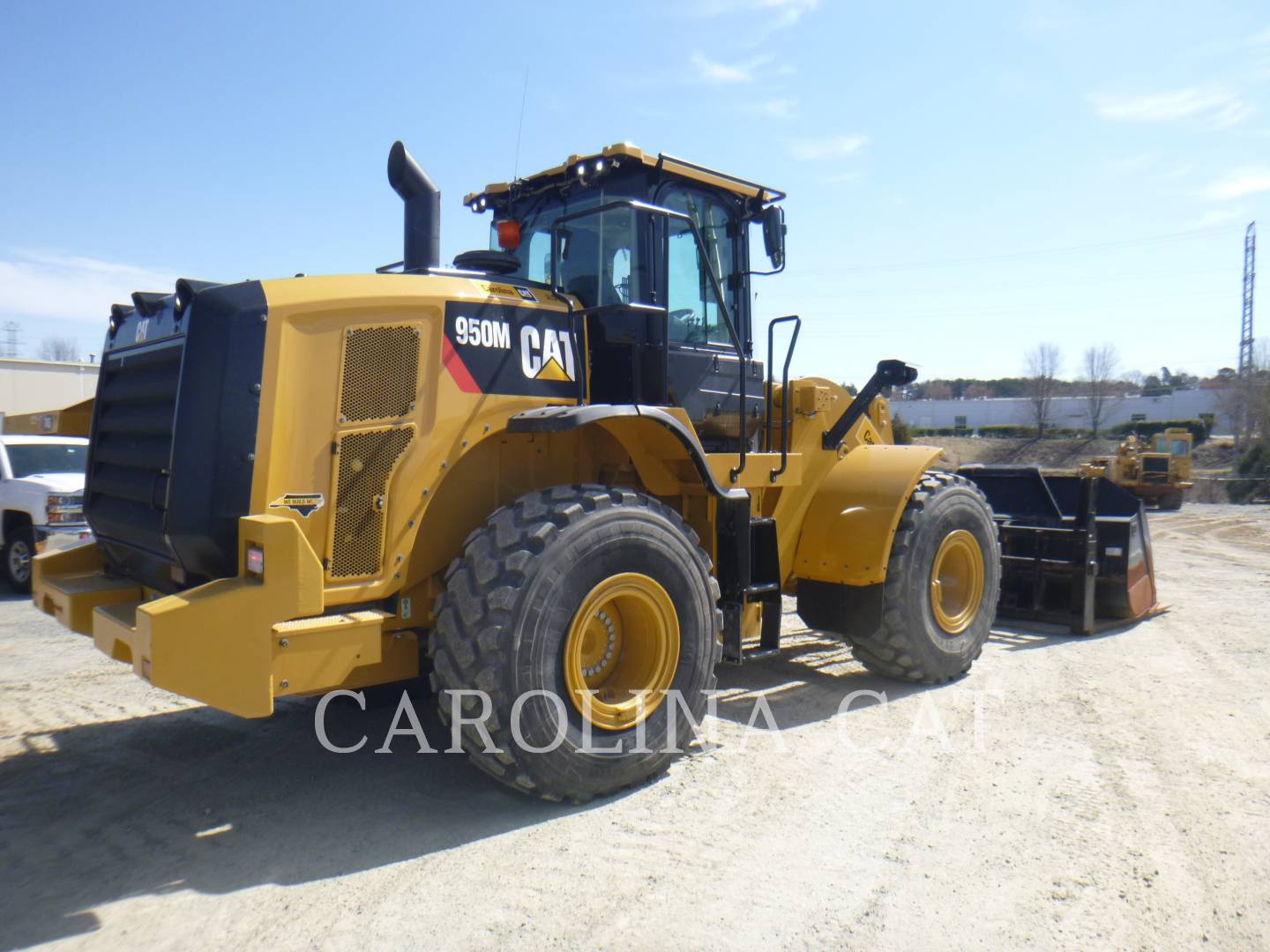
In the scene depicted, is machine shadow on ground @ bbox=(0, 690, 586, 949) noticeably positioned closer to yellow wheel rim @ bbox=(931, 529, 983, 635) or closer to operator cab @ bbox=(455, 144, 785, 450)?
operator cab @ bbox=(455, 144, 785, 450)

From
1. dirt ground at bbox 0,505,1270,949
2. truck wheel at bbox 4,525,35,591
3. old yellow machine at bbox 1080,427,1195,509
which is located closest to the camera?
dirt ground at bbox 0,505,1270,949

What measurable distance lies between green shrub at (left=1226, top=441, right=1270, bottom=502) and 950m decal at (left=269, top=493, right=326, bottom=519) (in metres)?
31.3

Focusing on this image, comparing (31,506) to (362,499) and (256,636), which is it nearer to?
(362,499)

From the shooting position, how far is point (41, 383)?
28375 millimetres

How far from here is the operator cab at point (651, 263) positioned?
5.01 meters

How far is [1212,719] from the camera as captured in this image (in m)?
5.54

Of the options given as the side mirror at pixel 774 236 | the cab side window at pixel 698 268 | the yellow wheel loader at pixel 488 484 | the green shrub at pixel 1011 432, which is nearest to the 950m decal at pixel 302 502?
the yellow wheel loader at pixel 488 484

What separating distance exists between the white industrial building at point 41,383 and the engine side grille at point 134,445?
25.8m

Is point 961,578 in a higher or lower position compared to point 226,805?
higher

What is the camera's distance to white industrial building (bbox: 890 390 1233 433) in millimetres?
59156

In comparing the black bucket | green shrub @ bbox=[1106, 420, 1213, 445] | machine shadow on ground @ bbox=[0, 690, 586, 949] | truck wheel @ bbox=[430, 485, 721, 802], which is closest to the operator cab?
truck wheel @ bbox=[430, 485, 721, 802]

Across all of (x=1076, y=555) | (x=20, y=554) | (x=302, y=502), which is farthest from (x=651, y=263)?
(x=20, y=554)

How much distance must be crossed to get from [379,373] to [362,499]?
1.73 feet

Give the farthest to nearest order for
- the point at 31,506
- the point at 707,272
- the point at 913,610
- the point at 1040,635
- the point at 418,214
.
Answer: the point at 31,506 < the point at 1040,635 < the point at 913,610 < the point at 707,272 < the point at 418,214
